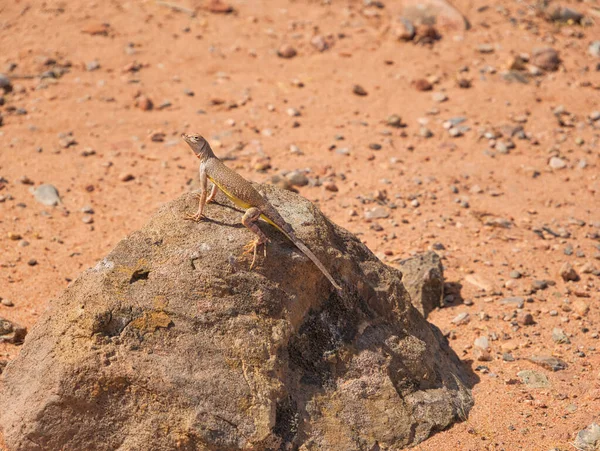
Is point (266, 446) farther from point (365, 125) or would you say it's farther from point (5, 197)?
point (365, 125)

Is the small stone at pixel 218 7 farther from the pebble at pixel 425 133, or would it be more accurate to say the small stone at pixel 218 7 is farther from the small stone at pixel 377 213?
the small stone at pixel 377 213

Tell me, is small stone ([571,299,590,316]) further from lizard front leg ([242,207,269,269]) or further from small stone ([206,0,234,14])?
small stone ([206,0,234,14])

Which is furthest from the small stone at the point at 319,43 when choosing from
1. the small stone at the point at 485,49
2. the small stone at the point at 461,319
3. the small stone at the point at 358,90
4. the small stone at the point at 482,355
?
the small stone at the point at 482,355

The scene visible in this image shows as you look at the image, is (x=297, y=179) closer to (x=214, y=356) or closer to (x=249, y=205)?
(x=249, y=205)

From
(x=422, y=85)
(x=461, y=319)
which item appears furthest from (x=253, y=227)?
(x=422, y=85)

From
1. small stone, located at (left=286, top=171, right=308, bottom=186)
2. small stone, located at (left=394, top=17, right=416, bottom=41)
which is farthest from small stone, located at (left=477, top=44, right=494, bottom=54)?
small stone, located at (left=286, top=171, right=308, bottom=186)
